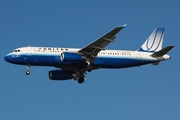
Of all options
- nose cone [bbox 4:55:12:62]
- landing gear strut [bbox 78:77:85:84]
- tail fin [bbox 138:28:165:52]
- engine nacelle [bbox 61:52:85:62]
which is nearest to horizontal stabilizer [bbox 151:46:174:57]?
tail fin [bbox 138:28:165:52]

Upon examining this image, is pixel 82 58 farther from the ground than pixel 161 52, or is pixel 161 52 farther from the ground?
pixel 161 52

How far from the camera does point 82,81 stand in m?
69.4

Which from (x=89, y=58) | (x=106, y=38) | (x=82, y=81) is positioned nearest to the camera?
(x=106, y=38)

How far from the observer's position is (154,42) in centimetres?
7300

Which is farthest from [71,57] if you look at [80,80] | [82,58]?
[80,80]

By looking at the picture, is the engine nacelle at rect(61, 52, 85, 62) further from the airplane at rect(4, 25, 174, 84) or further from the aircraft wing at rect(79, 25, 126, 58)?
the aircraft wing at rect(79, 25, 126, 58)

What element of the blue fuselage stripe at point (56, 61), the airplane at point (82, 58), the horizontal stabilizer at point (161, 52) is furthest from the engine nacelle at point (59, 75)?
the horizontal stabilizer at point (161, 52)

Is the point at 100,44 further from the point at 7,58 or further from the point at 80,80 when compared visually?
the point at 7,58

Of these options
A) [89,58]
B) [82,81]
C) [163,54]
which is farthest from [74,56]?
[163,54]

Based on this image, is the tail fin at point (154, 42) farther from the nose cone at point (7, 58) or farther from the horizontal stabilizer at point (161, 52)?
the nose cone at point (7, 58)

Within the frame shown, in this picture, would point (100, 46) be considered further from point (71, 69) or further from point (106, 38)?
point (71, 69)

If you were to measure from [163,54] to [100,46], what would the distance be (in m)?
10.5

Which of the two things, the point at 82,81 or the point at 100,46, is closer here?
the point at 100,46

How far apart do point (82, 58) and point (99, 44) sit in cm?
311
